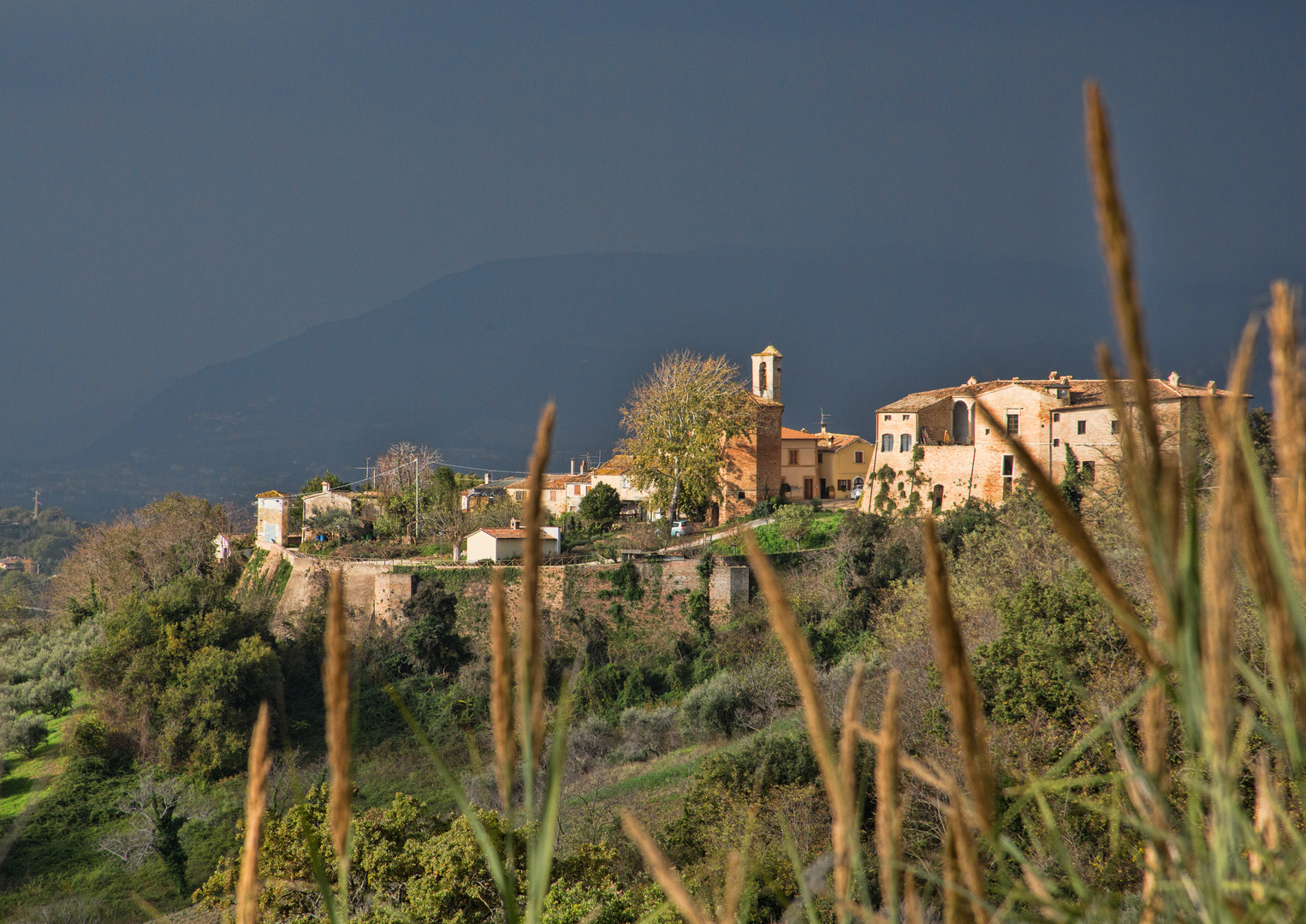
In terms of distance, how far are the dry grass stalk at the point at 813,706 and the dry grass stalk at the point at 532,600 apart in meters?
0.19

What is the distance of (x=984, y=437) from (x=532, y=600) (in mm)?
30461

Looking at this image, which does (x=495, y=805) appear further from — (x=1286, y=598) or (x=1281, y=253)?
(x=1281, y=253)

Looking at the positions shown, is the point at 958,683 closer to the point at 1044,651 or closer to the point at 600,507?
the point at 1044,651

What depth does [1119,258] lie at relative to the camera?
2.10 ft

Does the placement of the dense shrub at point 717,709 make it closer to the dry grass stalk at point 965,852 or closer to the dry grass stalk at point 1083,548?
the dry grass stalk at point 965,852

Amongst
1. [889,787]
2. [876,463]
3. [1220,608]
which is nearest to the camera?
[1220,608]

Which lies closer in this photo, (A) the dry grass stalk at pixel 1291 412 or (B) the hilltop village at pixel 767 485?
(A) the dry grass stalk at pixel 1291 412

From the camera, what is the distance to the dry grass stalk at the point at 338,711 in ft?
2.65

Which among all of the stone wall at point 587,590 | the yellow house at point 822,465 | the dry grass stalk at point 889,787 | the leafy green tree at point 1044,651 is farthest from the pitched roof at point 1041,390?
the dry grass stalk at point 889,787

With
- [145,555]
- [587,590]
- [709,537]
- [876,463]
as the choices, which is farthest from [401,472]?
[876,463]

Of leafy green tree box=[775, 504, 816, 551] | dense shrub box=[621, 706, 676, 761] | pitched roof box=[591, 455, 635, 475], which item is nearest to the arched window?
leafy green tree box=[775, 504, 816, 551]

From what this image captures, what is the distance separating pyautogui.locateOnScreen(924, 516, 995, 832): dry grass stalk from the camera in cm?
72

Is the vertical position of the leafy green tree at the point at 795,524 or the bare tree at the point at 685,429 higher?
the bare tree at the point at 685,429

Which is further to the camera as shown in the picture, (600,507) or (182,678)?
(600,507)
